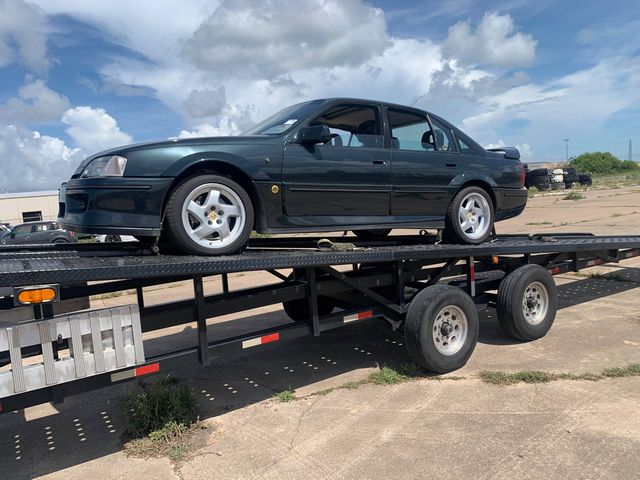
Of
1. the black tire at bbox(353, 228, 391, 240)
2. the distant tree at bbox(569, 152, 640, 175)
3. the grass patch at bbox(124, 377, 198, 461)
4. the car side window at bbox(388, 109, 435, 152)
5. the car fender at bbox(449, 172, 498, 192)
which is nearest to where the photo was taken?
the grass patch at bbox(124, 377, 198, 461)

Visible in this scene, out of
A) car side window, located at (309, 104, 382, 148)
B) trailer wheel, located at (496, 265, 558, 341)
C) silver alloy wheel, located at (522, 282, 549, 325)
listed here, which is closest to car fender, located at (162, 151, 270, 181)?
car side window, located at (309, 104, 382, 148)

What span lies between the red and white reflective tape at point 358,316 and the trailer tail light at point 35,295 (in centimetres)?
243

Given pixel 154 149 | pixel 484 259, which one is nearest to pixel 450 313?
pixel 484 259

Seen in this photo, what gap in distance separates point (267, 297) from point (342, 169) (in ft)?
4.26

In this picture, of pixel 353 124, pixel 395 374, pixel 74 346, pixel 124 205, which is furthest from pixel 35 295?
pixel 353 124

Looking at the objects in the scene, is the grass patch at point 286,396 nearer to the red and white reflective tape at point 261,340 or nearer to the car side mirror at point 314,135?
the red and white reflective tape at point 261,340

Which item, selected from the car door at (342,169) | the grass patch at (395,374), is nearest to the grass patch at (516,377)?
the grass patch at (395,374)

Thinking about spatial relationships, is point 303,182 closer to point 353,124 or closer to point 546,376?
point 353,124

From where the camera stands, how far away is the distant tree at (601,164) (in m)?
88.0

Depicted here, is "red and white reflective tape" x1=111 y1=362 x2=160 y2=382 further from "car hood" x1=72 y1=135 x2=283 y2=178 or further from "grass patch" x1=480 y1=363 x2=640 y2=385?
"grass patch" x1=480 y1=363 x2=640 y2=385

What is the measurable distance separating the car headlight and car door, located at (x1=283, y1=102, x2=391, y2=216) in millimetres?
1251

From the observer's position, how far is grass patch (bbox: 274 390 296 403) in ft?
14.1

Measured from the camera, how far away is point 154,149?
367 cm

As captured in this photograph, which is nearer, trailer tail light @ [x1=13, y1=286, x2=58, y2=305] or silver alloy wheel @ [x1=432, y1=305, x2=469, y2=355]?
trailer tail light @ [x1=13, y1=286, x2=58, y2=305]
